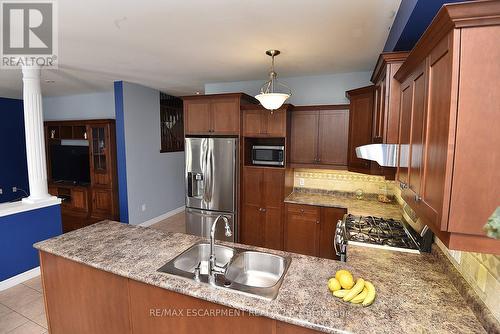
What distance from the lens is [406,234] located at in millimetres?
2299

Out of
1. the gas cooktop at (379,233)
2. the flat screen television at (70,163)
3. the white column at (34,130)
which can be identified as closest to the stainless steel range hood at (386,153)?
the gas cooktop at (379,233)

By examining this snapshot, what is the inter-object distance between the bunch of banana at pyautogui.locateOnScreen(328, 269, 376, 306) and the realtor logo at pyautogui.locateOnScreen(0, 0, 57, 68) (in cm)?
259

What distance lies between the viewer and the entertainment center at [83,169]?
4691mm

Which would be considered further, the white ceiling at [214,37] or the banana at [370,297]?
the white ceiling at [214,37]

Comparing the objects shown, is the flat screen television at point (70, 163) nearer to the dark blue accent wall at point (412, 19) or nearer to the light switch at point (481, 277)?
the dark blue accent wall at point (412, 19)

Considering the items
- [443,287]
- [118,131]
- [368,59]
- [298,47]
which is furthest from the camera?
[118,131]

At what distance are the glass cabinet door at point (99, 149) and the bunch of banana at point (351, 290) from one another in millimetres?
4610

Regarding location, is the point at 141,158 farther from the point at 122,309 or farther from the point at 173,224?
the point at 122,309

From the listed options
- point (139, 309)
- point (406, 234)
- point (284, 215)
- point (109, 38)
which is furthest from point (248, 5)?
point (284, 215)

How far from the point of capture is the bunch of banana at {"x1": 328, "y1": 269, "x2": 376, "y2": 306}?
127cm

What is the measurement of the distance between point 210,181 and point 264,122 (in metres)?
1.16

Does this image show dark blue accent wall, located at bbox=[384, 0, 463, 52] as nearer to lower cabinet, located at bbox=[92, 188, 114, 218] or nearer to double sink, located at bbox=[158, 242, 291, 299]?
double sink, located at bbox=[158, 242, 291, 299]

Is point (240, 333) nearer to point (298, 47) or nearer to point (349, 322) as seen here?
point (349, 322)

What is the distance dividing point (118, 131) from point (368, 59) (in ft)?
13.0
